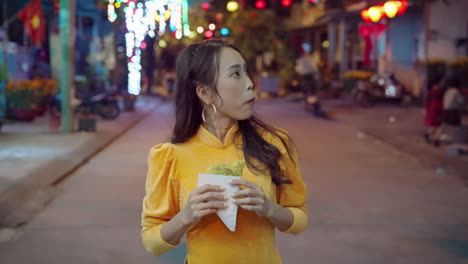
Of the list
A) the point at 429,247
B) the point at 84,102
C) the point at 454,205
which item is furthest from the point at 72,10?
the point at 429,247

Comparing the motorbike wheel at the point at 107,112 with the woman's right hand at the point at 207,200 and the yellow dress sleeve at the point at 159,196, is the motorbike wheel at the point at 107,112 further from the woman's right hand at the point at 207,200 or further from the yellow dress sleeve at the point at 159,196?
the woman's right hand at the point at 207,200

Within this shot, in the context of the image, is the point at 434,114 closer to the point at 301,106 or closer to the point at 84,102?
the point at 84,102

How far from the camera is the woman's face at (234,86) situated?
2406 mm

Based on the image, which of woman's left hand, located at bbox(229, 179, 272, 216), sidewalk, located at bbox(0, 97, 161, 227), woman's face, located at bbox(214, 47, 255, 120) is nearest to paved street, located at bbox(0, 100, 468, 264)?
sidewalk, located at bbox(0, 97, 161, 227)

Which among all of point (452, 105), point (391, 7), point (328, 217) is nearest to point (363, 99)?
point (391, 7)

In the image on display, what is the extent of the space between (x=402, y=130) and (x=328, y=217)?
1089 centimetres

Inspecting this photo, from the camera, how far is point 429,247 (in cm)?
630

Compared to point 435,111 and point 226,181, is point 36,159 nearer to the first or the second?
point 435,111

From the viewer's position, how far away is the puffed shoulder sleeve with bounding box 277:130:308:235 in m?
2.54

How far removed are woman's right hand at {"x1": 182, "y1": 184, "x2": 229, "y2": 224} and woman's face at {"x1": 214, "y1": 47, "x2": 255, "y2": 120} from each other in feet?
1.24

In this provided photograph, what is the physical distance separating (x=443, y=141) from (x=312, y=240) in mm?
8890

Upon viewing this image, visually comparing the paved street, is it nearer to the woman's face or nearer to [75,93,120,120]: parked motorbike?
the woman's face

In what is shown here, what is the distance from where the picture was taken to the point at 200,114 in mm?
2582

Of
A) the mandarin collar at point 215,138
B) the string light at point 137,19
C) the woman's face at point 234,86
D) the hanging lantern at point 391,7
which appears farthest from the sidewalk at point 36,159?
the hanging lantern at point 391,7
